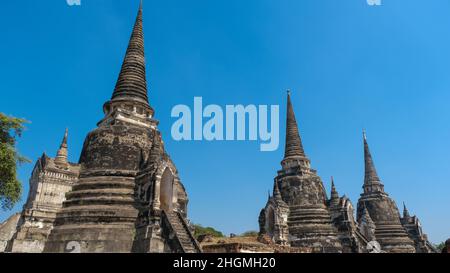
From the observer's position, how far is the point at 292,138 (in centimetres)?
4288

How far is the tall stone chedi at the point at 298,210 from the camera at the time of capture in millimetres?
34469

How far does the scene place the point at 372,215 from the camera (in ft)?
151

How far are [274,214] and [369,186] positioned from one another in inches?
776

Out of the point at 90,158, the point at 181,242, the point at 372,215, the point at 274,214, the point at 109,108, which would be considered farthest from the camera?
the point at 372,215

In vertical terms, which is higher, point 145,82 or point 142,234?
point 145,82

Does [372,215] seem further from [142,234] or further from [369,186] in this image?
[142,234]

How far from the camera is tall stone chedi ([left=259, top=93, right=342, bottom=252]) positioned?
113 feet

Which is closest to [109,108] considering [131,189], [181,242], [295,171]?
[131,189]

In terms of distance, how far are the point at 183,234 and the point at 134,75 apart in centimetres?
1687

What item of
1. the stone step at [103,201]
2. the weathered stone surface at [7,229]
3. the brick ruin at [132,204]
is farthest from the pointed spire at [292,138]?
the weathered stone surface at [7,229]

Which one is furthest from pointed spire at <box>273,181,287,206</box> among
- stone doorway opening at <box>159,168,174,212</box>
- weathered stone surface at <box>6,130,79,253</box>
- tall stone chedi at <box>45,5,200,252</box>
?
weathered stone surface at <box>6,130,79,253</box>

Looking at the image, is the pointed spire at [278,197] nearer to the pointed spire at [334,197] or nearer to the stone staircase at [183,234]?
the pointed spire at [334,197]

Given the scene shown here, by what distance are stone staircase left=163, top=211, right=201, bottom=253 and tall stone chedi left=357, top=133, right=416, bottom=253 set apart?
29.7 meters
